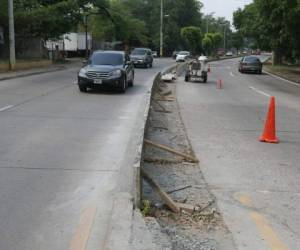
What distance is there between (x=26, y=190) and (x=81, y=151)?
2.62m

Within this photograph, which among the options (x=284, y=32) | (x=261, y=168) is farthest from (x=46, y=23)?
(x=261, y=168)

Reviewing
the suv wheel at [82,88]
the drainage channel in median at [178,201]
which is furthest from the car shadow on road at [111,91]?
the drainage channel in median at [178,201]

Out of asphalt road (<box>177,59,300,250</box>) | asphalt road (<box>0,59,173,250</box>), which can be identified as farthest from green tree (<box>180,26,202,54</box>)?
asphalt road (<box>0,59,173,250</box>)

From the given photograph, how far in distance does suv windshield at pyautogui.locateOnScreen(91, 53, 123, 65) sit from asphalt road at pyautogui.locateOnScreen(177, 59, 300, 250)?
221 inches

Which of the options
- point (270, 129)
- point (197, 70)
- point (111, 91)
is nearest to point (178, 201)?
point (270, 129)

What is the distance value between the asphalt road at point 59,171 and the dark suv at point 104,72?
5.00 metres

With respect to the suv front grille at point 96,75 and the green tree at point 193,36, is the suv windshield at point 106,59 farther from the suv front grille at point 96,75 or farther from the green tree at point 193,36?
the green tree at point 193,36

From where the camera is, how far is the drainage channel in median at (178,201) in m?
5.65

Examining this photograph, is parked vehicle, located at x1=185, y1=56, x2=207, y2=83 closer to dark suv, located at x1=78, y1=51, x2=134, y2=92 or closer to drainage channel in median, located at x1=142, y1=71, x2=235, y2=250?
dark suv, located at x1=78, y1=51, x2=134, y2=92

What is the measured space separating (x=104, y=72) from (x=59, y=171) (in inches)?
531

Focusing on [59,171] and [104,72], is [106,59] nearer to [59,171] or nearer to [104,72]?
[104,72]

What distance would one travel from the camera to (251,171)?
8938mm

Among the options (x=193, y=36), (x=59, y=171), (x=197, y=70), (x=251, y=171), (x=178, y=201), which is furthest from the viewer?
(x=193, y=36)

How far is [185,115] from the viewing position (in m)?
16.5
